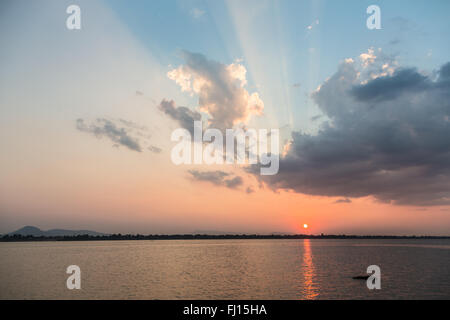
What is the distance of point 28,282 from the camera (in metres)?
61.1
